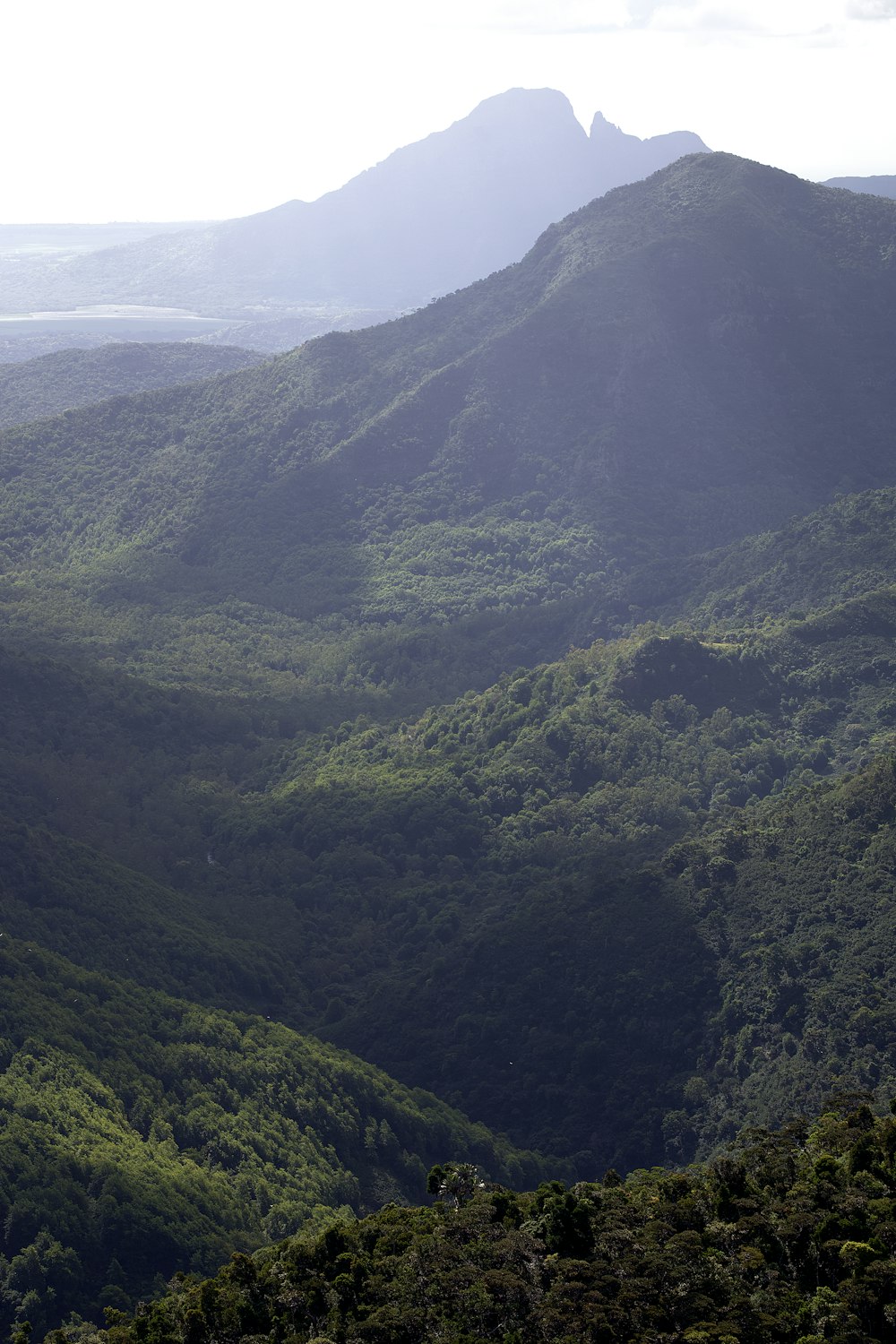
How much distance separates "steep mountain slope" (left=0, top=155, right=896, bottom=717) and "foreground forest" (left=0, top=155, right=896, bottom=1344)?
621 millimetres

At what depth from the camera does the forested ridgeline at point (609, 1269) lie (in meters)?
35.3

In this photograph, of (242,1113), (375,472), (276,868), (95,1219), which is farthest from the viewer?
(375,472)

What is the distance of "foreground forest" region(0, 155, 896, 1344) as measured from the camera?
145 feet

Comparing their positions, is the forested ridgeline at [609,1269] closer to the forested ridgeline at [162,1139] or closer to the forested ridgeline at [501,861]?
the forested ridgeline at [162,1139]

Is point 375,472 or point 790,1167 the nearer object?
point 790,1167

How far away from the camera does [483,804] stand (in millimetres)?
100062

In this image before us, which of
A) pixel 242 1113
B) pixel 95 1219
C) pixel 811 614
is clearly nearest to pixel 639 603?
pixel 811 614

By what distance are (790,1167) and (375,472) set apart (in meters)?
127

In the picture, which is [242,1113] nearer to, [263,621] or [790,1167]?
[790,1167]

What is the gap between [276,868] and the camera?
92875 millimetres

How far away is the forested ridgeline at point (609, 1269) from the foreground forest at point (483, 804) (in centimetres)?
16

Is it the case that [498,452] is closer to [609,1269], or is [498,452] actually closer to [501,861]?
[501,861]

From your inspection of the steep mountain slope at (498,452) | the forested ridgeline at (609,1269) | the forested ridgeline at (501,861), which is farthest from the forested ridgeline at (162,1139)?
the steep mountain slope at (498,452)

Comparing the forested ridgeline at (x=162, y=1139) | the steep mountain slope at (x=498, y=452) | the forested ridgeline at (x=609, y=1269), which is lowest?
the forested ridgeline at (x=162, y=1139)
